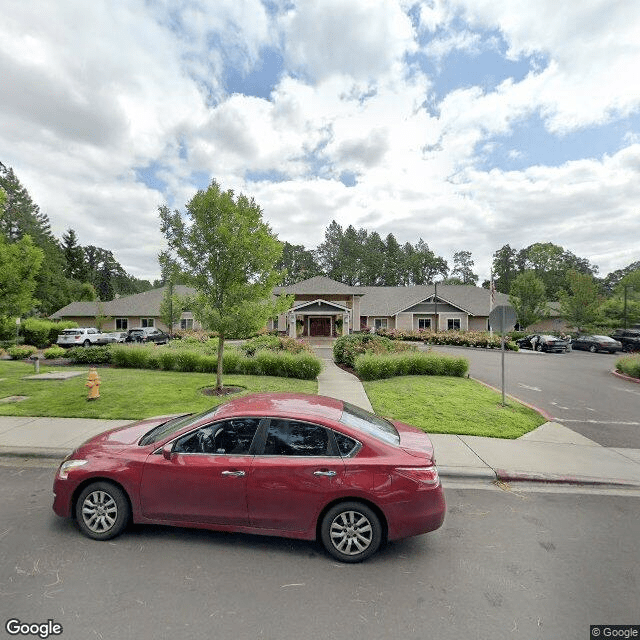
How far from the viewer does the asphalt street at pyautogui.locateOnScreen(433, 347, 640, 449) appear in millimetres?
8461

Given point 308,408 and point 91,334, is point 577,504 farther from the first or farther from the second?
point 91,334

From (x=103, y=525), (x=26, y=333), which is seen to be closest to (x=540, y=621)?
(x=103, y=525)

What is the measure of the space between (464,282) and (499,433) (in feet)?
296

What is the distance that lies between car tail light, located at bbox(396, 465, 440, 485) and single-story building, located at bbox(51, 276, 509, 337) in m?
33.8

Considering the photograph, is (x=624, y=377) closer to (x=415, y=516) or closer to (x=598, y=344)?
(x=598, y=344)

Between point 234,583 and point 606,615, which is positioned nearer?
point 606,615

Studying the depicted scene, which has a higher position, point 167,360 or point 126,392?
point 167,360

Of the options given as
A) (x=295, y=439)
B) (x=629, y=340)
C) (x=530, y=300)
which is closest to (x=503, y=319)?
(x=295, y=439)

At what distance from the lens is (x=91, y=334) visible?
1204 inches

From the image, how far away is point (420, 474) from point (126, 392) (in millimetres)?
9587

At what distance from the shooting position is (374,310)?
4391 cm

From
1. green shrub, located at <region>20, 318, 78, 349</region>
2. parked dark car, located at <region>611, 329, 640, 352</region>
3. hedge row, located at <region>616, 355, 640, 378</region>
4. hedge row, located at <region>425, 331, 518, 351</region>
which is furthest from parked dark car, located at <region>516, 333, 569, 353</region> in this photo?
green shrub, located at <region>20, 318, 78, 349</region>

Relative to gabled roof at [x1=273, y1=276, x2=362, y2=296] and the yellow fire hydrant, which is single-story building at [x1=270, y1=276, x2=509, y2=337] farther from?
the yellow fire hydrant

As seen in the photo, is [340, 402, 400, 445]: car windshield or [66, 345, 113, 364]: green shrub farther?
[66, 345, 113, 364]: green shrub
